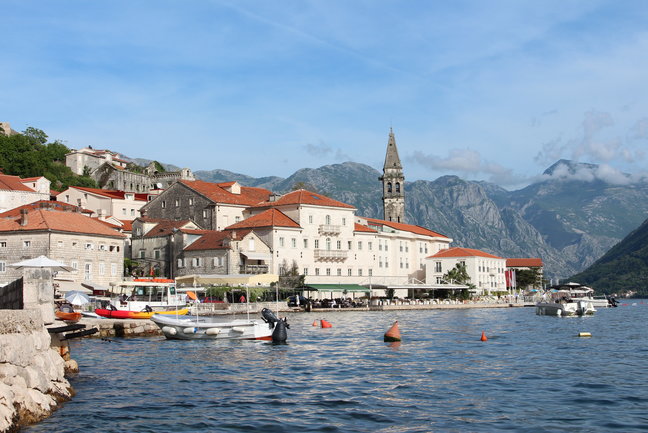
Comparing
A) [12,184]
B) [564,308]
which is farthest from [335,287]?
[12,184]

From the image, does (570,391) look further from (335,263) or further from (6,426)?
(335,263)

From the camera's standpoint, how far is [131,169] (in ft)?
425

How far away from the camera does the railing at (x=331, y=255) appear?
83562 mm

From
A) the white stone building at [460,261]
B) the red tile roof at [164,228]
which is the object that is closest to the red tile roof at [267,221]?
the red tile roof at [164,228]

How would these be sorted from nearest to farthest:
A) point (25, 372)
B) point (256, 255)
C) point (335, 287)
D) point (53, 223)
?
point (25, 372), point (53, 223), point (256, 255), point (335, 287)

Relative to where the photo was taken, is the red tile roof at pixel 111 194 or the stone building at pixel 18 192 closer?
the stone building at pixel 18 192

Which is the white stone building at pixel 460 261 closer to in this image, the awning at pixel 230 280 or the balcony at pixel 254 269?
the balcony at pixel 254 269

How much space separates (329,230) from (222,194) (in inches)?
559

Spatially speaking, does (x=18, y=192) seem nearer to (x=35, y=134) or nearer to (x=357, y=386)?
(x=35, y=134)

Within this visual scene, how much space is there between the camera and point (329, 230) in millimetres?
85188

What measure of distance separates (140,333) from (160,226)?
40938 mm

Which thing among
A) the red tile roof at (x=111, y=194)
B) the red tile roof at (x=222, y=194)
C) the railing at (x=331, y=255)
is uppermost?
the red tile roof at (x=111, y=194)

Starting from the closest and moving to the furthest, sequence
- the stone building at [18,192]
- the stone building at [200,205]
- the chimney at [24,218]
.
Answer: the chimney at [24,218], the stone building at [18,192], the stone building at [200,205]

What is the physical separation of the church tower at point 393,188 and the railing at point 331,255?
45.7 m
